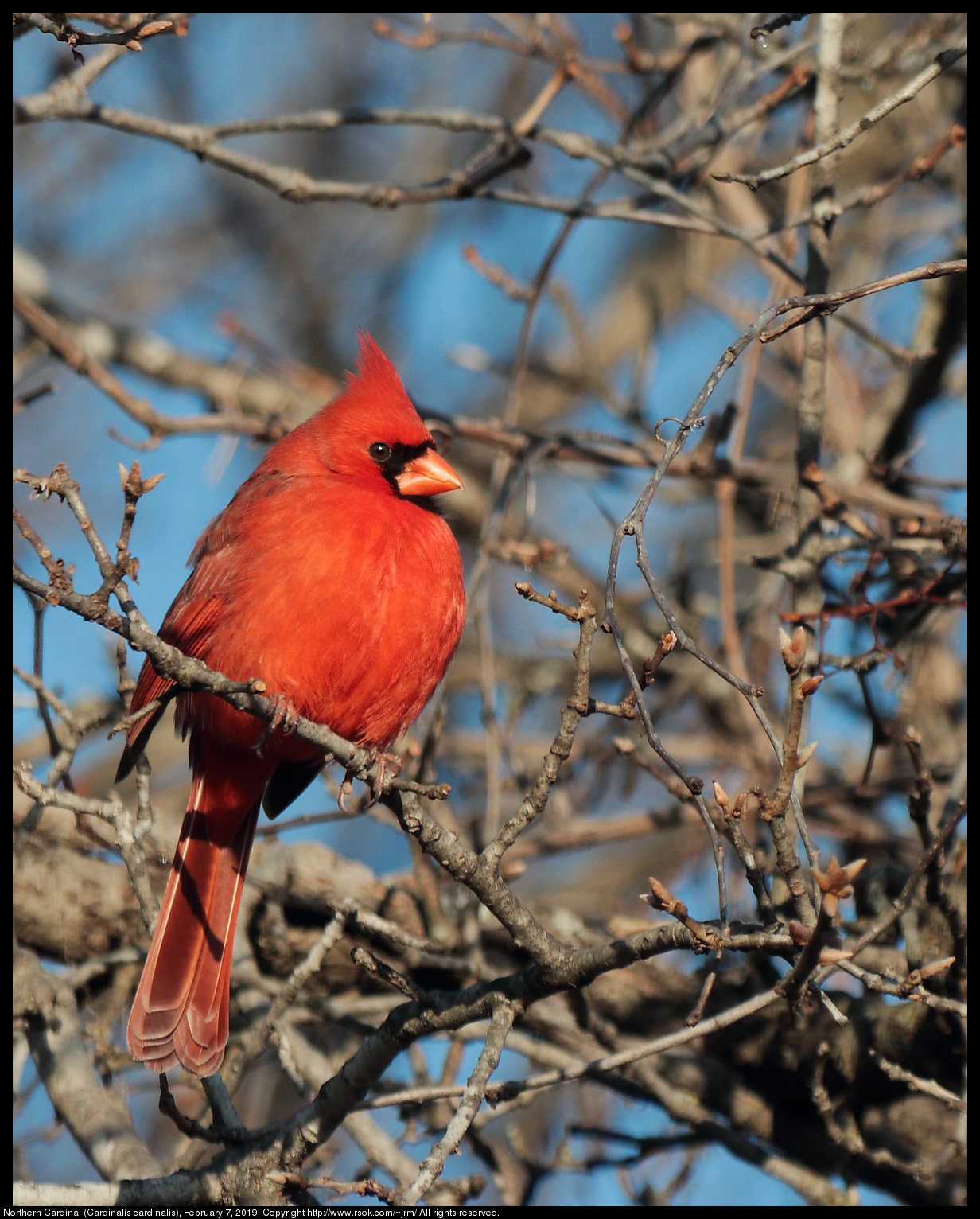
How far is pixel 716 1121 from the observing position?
300 cm

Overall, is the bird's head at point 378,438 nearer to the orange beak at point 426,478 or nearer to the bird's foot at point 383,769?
the orange beak at point 426,478

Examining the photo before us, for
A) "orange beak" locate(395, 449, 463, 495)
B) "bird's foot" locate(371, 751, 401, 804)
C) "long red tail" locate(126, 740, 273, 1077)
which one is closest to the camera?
"bird's foot" locate(371, 751, 401, 804)

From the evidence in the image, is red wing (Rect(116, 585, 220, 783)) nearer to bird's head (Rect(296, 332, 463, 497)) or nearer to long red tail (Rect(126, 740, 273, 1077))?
long red tail (Rect(126, 740, 273, 1077))

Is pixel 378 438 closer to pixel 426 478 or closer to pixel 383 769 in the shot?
pixel 426 478

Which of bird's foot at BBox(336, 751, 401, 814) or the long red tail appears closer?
bird's foot at BBox(336, 751, 401, 814)

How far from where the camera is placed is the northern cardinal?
2.82 meters

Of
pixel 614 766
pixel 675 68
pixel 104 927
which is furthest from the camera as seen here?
pixel 614 766

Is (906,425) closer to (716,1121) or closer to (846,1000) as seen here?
(846,1000)

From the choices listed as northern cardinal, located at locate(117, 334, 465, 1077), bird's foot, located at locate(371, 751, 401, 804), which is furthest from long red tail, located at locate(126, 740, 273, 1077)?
bird's foot, located at locate(371, 751, 401, 804)

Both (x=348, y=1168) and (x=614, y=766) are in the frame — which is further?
(x=348, y=1168)

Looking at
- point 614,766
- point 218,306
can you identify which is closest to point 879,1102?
point 614,766

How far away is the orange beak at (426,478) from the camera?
128 inches

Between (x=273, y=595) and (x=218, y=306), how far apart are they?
211 inches
